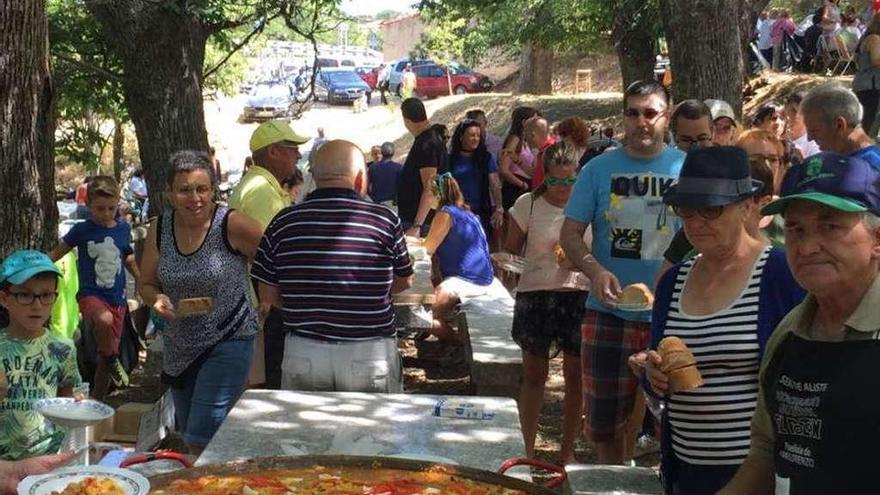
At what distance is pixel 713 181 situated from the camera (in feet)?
11.3

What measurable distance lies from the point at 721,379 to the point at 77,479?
1792 millimetres

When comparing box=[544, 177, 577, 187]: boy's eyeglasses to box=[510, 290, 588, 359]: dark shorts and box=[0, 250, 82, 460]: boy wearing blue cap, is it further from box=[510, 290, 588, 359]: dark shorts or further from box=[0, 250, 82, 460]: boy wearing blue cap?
box=[0, 250, 82, 460]: boy wearing blue cap

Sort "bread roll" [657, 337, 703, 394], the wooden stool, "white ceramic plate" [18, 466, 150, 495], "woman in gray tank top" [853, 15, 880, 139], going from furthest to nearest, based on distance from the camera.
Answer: the wooden stool < "woman in gray tank top" [853, 15, 880, 139] < "bread roll" [657, 337, 703, 394] < "white ceramic plate" [18, 466, 150, 495]

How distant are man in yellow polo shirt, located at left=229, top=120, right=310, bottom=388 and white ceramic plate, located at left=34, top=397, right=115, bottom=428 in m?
1.82

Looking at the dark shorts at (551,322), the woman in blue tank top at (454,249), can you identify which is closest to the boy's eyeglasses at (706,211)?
the dark shorts at (551,322)

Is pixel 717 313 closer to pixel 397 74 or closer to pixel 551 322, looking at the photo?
pixel 551 322

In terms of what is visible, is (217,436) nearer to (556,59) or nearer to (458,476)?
(458,476)

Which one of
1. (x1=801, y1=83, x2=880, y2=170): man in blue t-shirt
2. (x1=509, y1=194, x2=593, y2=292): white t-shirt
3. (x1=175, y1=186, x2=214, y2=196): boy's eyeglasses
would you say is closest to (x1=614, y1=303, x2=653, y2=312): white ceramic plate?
(x1=509, y1=194, x2=593, y2=292): white t-shirt

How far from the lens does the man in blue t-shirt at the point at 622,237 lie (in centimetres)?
491

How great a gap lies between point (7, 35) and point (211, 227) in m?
1.56

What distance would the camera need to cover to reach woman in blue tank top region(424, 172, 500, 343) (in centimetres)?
787

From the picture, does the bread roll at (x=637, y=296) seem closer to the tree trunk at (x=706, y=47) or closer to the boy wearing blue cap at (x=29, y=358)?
the boy wearing blue cap at (x=29, y=358)

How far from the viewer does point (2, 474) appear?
3428 millimetres

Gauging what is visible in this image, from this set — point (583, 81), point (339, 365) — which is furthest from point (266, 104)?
point (339, 365)
